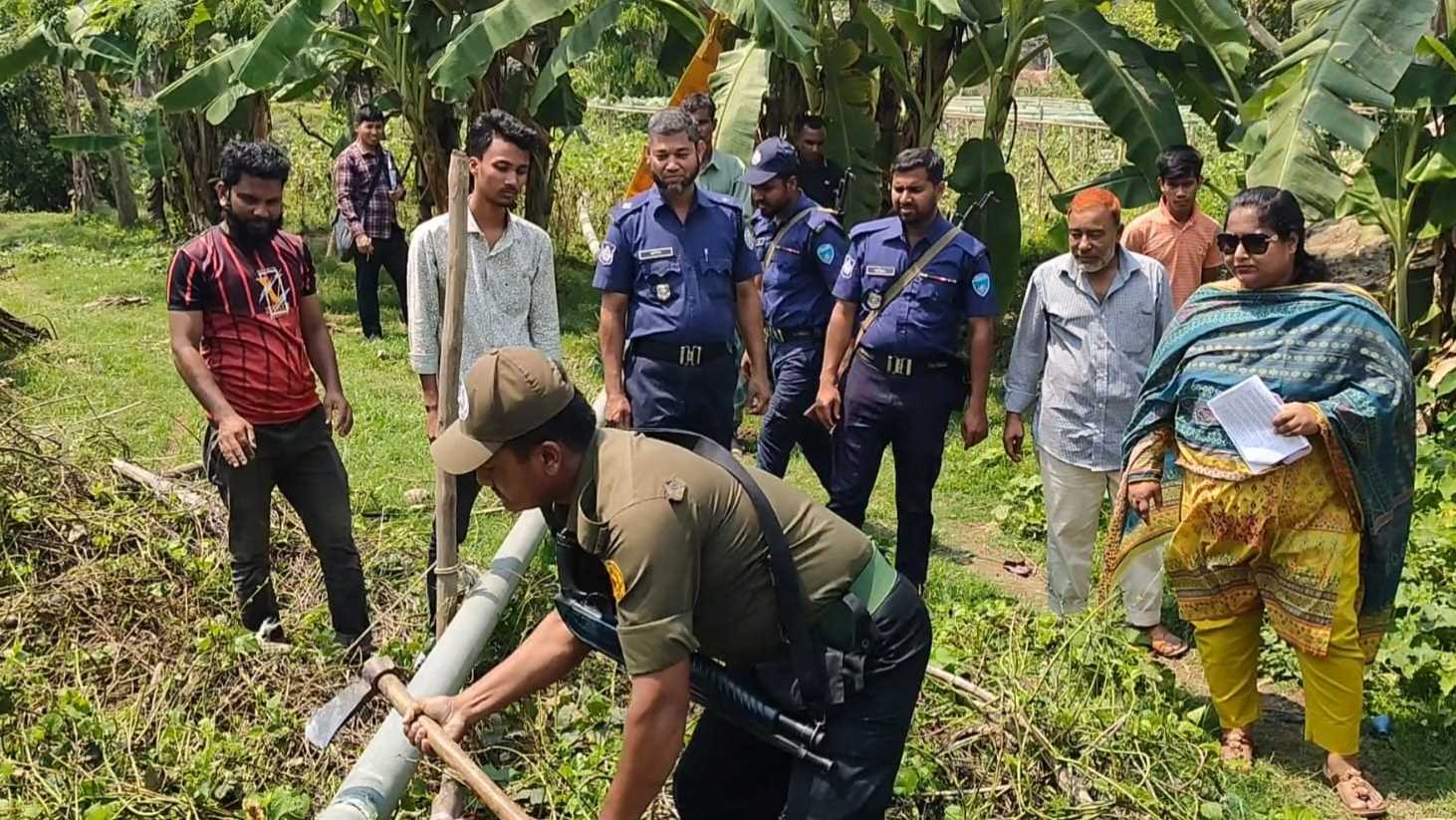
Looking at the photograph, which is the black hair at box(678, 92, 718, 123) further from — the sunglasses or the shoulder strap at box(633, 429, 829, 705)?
the shoulder strap at box(633, 429, 829, 705)

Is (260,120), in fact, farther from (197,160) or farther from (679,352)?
(679,352)

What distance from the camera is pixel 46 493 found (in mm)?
4969

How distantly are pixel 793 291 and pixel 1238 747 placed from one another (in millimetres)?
2537

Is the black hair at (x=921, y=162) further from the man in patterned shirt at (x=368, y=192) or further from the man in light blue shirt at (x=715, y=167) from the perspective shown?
the man in patterned shirt at (x=368, y=192)

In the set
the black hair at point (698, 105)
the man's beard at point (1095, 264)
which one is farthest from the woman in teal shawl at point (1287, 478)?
the black hair at point (698, 105)

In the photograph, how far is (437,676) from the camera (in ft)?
10.3

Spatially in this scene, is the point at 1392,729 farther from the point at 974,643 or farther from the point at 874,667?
the point at 874,667

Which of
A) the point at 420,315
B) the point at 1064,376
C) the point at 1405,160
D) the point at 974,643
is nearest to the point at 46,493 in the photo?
the point at 420,315

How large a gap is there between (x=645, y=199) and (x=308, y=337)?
1358 millimetres

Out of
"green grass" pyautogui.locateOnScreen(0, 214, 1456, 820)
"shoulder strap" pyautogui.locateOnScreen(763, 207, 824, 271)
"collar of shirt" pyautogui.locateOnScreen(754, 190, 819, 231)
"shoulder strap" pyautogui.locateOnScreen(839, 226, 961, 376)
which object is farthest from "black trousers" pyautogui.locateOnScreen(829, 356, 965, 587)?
"collar of shirt" pyautogui.locateOnScreen(754, 190, 819, 231)

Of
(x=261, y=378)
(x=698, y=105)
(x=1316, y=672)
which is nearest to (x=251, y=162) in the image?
(x=261, y=378)

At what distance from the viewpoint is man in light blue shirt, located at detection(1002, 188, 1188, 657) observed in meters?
4.40

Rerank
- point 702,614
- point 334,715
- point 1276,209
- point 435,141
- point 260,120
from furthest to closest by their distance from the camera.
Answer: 1. point 260,120
2. point 435,141
3. point 1276,209
4. point 334,715
5. point 702,614

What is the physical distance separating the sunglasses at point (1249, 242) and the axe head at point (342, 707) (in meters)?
2.51
